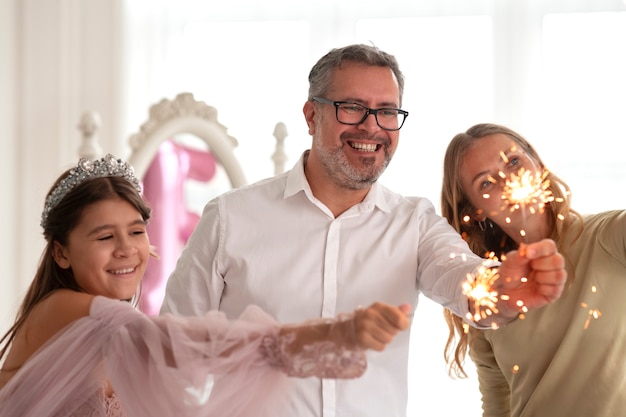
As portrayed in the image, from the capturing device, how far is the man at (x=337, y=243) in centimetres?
224

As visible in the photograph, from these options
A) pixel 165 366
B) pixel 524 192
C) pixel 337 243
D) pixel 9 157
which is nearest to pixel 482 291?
pixel 524 192

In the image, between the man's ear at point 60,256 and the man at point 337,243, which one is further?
the man at point 337,243

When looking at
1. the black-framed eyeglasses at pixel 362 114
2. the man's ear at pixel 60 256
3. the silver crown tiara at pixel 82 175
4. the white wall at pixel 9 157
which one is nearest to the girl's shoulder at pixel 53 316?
the man's ear at pixel 60 256

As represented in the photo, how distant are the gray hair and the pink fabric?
152 cm

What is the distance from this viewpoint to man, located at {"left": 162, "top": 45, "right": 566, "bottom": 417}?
224cm

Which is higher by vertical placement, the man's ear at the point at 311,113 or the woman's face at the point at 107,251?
the man's ear at the point at 311,113

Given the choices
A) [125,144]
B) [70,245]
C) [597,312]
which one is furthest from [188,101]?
[597,312]

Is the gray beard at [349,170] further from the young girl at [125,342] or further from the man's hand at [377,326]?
the man's hand at [377,326]

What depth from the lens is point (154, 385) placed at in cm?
174

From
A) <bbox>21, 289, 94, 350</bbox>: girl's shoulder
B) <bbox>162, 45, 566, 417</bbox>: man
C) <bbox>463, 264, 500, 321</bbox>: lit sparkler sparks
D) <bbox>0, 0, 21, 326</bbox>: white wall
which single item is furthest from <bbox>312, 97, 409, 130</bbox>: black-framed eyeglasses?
<bbox>0, 0, 21, 326</bbox>: white wall

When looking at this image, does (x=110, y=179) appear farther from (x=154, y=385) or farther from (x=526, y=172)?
(x=526, y=172)

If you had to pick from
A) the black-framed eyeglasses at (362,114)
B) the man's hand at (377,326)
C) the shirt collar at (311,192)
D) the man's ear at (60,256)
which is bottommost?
the man's hand at (377,326)

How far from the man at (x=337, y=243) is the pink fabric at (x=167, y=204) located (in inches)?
56.3

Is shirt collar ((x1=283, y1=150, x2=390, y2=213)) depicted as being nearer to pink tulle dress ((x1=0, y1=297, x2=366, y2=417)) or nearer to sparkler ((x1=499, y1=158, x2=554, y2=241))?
sparkler ((x1=499, y1=158, x2=554, y2=241))
